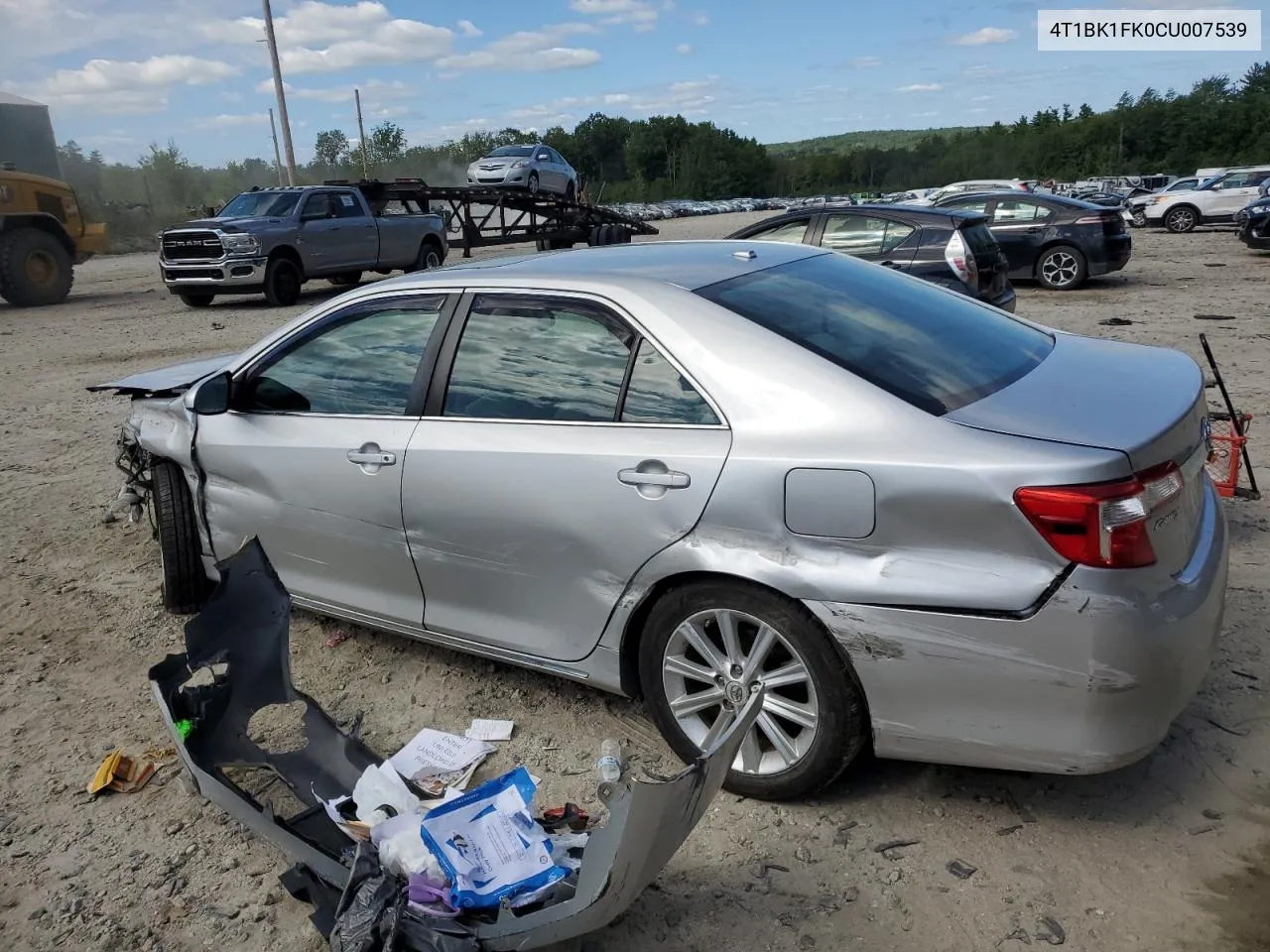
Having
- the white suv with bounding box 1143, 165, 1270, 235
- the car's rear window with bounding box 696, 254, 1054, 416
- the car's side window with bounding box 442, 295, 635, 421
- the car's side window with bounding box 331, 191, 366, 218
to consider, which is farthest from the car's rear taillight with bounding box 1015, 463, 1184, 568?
the white suv with bounding box 1143, 165, 1270, 235

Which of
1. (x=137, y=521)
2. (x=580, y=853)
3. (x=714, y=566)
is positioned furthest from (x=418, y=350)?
(x=137, y=521)

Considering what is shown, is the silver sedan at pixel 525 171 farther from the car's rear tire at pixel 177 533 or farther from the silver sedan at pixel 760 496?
the silver sedan at pixel 760 496

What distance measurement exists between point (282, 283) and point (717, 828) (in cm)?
1487

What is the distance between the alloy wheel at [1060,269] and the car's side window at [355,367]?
13.6 m

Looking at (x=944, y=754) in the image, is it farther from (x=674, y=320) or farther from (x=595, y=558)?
(x=674, y=320)

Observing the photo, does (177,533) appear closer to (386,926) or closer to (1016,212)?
(386,926)

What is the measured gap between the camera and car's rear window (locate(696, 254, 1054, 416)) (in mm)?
2770

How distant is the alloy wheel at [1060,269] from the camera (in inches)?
582

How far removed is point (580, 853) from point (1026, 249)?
14442mm

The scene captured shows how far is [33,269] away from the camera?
17.1m

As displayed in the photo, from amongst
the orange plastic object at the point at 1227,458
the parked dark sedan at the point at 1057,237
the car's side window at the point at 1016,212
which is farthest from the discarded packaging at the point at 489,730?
the car's side window at the point at 1016,212

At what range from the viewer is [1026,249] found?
588 inches

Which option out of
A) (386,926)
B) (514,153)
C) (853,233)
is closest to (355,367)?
(386,926)

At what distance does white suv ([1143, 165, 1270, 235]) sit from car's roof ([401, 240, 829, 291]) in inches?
1081
